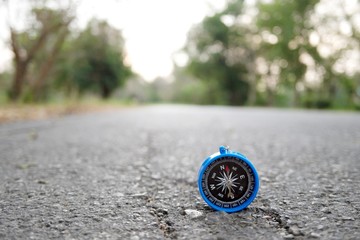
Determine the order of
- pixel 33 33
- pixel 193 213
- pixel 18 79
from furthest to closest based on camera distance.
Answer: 1. pixel 33 33
2. pixel 18 79
3. pixel 193 213

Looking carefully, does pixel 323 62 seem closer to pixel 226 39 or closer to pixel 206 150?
pixel 226 39

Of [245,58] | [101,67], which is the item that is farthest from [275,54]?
[101,67]

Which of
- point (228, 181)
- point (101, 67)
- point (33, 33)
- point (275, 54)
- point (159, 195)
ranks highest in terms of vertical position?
point (275, 54)

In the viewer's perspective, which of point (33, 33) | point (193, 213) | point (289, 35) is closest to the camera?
point (193, 213)

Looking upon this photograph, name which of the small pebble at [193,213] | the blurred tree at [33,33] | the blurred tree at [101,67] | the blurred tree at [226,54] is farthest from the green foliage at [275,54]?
the small pebble at [193,213]

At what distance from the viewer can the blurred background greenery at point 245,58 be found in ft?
71.0

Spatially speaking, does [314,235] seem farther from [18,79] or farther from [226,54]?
[226,54]

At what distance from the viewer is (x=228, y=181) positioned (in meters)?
1.60

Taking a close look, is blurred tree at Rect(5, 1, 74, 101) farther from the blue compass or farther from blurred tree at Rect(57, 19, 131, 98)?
blurred tree at Rect(57, 19, 131, 98)

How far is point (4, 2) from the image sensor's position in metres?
8.30

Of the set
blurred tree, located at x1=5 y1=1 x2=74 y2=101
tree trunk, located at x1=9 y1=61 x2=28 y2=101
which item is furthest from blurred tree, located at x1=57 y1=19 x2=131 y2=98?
tree trunk, located at x1=9 y1=61 x2=28 y2=101

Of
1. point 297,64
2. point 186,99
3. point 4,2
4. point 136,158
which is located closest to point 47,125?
point 136,158

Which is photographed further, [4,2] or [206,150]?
[4,2]

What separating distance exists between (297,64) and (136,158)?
2927 centimetres
